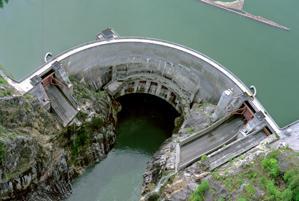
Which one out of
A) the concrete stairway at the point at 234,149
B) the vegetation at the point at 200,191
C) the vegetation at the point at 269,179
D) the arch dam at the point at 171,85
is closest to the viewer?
the vegetation at the point at 269,179

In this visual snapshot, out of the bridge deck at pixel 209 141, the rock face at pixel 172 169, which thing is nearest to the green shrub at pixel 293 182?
the rock face at pixel 172 169

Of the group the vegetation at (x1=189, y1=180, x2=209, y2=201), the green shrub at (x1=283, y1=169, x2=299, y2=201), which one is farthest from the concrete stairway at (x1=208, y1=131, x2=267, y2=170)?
the green shrub at (x1=283, y1=169, x2=299, y2=201)

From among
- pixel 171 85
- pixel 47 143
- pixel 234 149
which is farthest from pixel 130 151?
pixel 234 149

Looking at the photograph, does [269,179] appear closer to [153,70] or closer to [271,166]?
[271,166]

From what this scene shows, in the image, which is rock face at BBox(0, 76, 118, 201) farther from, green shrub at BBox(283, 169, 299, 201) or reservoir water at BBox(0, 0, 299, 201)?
green shrub at BBox(283, 169, 299, 201)

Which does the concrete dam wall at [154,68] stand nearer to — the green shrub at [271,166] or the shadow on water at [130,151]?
the shadow on water at [130,151]

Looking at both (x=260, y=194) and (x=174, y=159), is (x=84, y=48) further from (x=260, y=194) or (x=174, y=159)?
(x=260, y=194)

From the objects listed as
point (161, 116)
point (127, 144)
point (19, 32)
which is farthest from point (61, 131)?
point (19, 32)
